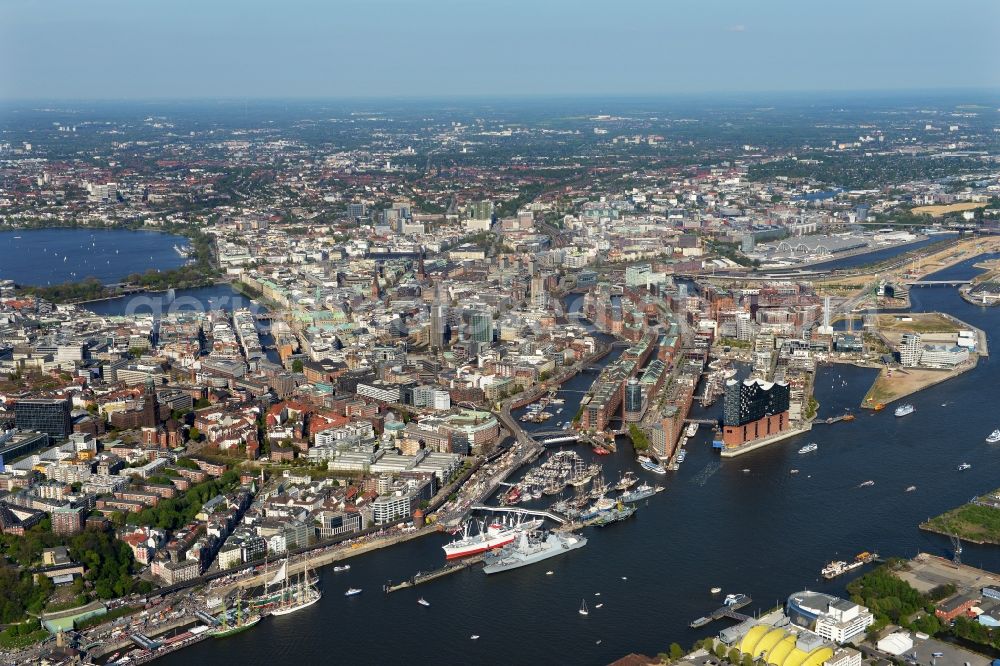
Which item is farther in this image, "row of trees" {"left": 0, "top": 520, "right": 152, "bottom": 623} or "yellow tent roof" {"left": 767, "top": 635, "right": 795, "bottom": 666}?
"row of trees" {"left": 0, "top": 520, "right": 152, "bottom": 623}

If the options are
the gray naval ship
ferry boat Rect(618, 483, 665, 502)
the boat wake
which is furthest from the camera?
the boat wake

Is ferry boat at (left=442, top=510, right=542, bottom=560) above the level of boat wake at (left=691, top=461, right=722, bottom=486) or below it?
above

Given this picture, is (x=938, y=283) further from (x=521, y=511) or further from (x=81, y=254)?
(x=81, y=254)

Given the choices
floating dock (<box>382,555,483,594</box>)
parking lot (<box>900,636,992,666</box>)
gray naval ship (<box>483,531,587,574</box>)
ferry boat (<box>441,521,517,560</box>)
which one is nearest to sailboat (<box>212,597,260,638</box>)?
floating dock (<box>382,555,483,594</box>)

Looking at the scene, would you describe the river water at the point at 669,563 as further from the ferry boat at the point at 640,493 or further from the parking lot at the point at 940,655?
the parking lot at the point at 940,655

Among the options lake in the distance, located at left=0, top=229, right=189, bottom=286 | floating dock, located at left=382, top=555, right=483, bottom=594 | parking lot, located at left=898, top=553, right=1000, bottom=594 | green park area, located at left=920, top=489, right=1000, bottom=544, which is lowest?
floating dock, located at left=382, top=555, right=483, bottom=594

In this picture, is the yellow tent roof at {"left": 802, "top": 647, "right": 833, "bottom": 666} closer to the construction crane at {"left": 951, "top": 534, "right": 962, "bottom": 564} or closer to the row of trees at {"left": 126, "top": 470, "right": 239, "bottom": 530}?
the construction crane at {"left": 951, "top": 534, "right": 962, "bottom": 564}

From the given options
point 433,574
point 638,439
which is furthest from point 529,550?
point 638,439
